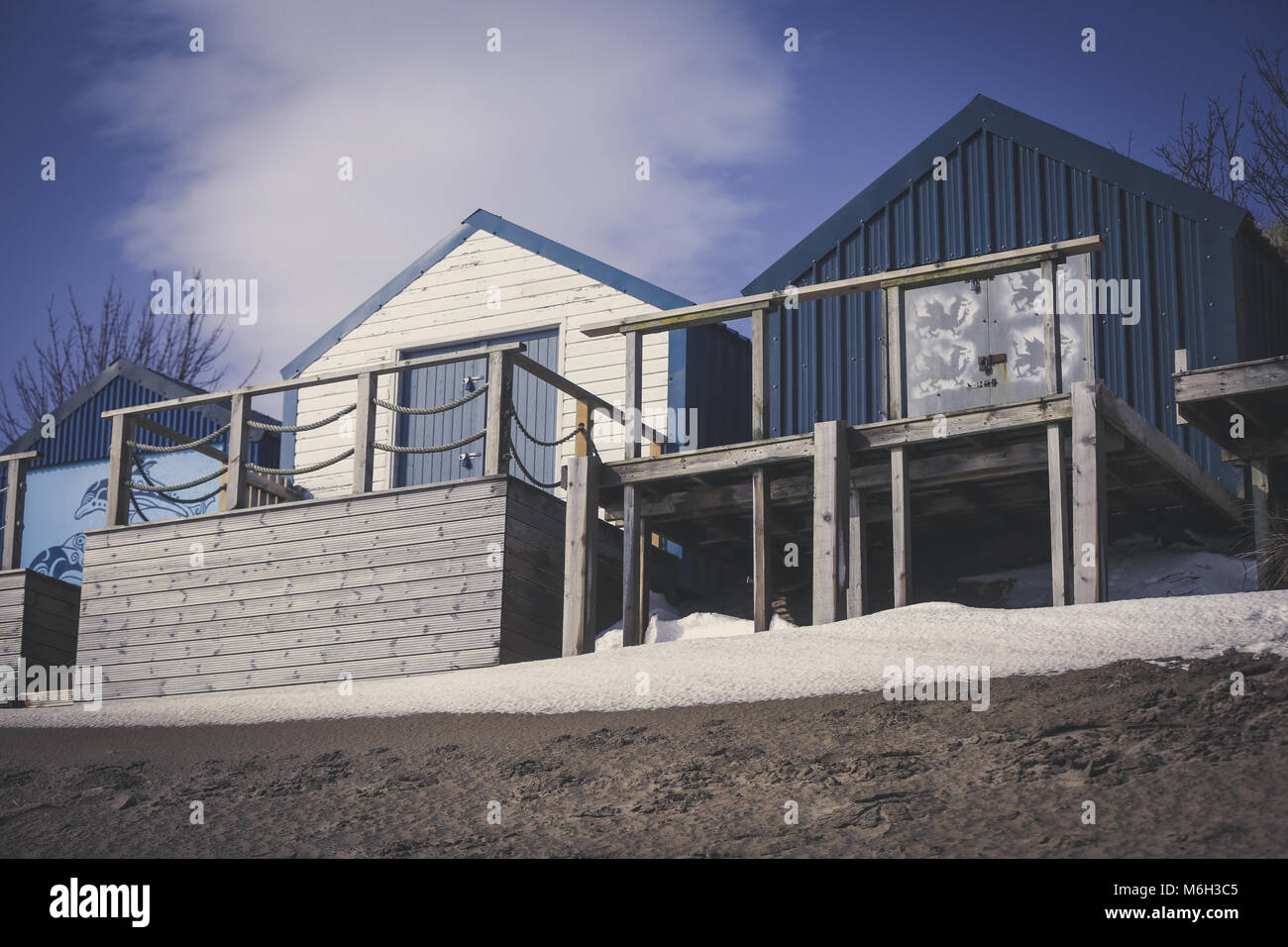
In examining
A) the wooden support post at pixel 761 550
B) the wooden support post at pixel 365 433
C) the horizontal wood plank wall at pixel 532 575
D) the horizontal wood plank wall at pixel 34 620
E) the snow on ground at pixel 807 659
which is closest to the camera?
the snow on ground at pixel 807 659

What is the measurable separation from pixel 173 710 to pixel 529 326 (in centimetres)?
693

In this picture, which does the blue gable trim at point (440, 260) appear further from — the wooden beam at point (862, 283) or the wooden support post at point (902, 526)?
the wooden support post at point (902, 526)

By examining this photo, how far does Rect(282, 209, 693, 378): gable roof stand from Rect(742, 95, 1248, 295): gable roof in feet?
3.76

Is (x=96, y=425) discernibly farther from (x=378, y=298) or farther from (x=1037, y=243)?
(x=1037, y=243)

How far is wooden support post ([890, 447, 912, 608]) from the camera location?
33.6 ft

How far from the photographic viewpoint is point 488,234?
650 inches

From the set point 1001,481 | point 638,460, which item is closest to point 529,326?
point 638,460

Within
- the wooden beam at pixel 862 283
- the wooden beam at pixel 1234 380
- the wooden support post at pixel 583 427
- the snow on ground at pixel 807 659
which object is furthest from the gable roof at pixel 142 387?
the wooden beam at pixel 1234 380

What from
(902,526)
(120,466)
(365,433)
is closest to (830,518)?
(902,526)

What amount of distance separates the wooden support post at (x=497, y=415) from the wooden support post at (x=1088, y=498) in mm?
4443

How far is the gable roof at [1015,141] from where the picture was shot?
13141mm
